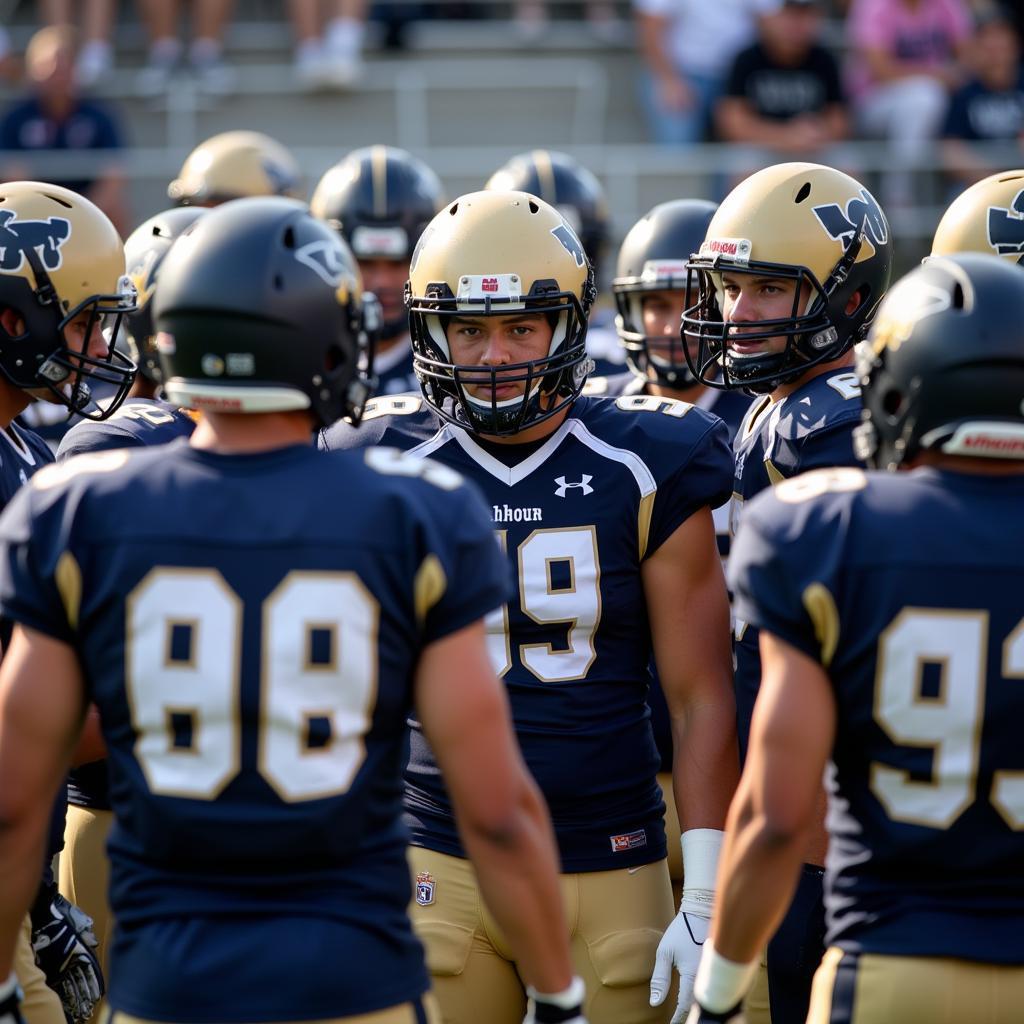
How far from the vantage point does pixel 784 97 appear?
999 cm

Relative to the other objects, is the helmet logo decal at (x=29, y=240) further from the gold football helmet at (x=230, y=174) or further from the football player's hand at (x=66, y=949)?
the gold football helmet at (x=230, y=174)

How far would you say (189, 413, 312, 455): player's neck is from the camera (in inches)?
92.7

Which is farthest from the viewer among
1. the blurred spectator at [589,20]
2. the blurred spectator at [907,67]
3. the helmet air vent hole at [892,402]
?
the blurred spectator at [589,20]

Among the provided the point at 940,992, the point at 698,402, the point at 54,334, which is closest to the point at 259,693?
the point at 940,992

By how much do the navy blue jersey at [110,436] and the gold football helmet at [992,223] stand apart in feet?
6.55

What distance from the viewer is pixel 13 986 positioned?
8.01 ft

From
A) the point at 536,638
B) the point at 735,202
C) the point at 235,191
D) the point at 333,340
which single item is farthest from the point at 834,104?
the point at 333,340

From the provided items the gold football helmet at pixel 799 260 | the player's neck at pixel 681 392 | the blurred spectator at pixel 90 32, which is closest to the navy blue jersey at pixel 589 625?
the gold football helmet at pixel 799 260

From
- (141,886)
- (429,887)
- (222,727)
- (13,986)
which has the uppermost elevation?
(222,727)

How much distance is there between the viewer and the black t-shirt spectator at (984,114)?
9938mm

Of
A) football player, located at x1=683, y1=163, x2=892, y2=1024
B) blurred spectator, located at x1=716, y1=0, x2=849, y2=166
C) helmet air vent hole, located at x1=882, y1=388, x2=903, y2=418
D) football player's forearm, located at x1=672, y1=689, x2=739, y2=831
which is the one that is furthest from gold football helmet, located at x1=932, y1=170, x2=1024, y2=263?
blurred spectator, located at x1=716, y1=0, x2=849, y2=166

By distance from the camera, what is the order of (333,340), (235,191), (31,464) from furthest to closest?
(235,191), (31,464), (333,340)

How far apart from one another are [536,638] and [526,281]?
776mm

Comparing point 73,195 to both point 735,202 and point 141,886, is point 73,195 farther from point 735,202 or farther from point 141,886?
point 141,886
